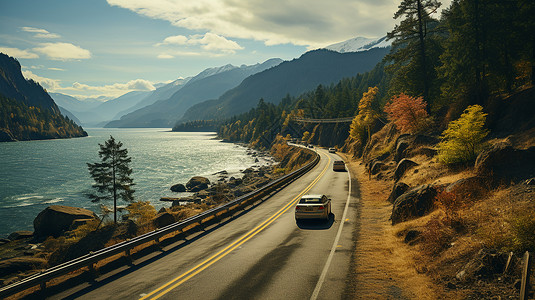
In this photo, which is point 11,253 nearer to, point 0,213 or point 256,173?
point 0,213

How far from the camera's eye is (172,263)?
1040 centimetres

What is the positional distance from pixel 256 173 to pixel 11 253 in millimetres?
45828

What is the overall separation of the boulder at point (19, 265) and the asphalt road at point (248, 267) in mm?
11844

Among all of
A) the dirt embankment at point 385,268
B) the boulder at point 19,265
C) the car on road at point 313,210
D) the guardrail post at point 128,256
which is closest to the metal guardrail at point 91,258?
the guardrail post at point 128,256

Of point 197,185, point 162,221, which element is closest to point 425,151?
point 162,221

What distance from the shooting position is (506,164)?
1223cm

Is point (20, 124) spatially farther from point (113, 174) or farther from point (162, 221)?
point (162, 221)

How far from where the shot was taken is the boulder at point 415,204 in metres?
13.1

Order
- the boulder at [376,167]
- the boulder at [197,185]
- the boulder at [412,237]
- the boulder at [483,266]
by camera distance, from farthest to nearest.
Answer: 1. the boulder at [197,185]
2. the boulder at [376,167]
3. the boulder at [412,237]
4. the boulder at [483,266]

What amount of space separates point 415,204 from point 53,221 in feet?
116

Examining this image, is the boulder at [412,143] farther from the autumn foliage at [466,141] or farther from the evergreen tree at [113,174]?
the evergreen tree at [113,174]

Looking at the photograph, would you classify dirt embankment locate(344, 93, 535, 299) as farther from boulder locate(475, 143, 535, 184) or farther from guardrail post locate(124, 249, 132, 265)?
guardrail post locate(124, 249, 132, 265)

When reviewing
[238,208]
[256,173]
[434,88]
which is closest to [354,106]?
[256,173]

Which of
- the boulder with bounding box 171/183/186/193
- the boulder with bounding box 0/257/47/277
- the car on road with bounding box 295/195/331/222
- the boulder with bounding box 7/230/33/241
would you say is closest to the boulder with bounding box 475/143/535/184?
the car on road with bounding box 295/195/331/222
